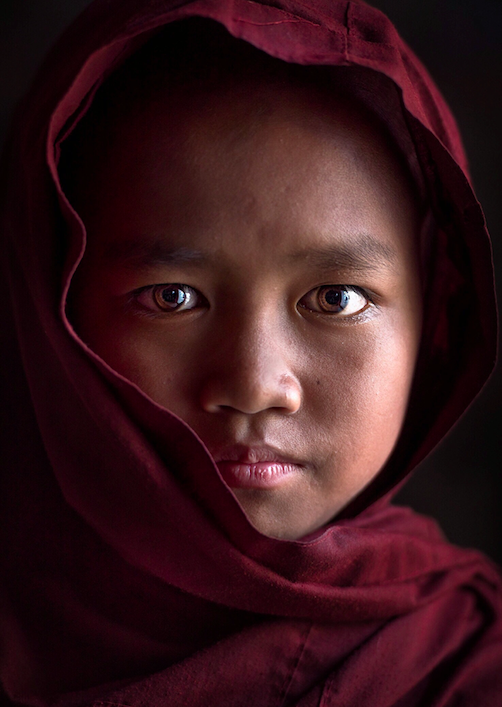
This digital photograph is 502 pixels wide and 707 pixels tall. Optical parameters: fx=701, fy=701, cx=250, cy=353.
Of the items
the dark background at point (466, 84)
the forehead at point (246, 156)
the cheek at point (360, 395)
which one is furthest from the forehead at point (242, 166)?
the dark background at point (466, 84)

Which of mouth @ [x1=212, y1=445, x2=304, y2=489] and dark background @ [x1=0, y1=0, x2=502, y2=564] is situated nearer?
mouth @ [x1=212, y1=445, x2=304, y2=489]

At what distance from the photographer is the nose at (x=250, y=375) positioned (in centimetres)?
71

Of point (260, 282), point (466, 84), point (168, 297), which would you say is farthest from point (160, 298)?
point (466, 84)

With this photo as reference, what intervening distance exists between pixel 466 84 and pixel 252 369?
696 mm

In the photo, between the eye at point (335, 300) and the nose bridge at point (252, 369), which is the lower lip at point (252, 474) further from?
the eye at point (335, 300)

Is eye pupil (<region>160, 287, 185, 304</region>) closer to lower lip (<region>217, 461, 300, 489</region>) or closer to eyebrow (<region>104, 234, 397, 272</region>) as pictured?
eyebrow (<region>104, 234, 397, 272</region>)

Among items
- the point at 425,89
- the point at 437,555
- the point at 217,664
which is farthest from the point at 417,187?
the point at 217,664

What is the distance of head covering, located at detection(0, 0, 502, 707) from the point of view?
712mm

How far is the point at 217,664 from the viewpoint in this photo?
763mm

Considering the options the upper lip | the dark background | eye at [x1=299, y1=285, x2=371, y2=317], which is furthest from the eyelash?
the dark background

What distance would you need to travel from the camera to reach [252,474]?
0.75m

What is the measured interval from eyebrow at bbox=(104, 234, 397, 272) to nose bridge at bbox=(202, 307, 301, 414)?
2.8 inches

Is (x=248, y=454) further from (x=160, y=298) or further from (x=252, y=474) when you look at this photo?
(x=160, y=298)

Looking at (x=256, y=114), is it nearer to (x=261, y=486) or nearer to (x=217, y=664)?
(x=261, y=486)
